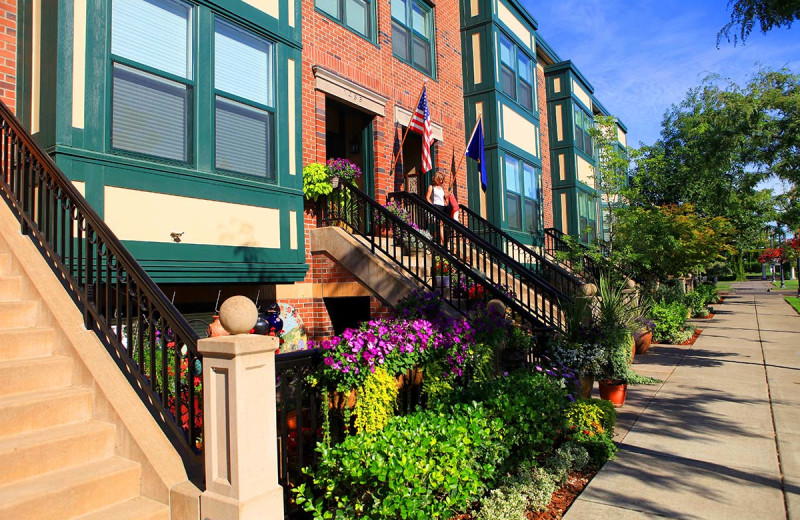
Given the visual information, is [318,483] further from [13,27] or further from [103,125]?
[13,27]

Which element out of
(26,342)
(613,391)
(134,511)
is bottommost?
(613,391)

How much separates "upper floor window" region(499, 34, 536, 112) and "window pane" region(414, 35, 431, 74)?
2.69 meters

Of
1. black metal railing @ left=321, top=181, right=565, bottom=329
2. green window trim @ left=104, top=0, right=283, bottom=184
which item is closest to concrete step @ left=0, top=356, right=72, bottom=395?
green window trim @ left=104, top=0, right=283, bottom=184

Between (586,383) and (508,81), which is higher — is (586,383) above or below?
below

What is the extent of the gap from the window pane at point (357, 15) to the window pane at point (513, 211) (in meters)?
5.98

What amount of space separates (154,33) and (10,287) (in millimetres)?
3194

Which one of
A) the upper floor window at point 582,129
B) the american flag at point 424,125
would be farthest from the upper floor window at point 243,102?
the upper floor window at point 582,129

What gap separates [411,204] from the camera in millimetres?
10391

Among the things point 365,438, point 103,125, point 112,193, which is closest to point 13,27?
point 103,125

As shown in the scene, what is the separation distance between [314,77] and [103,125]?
4.21m

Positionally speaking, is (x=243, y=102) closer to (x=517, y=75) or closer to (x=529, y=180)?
(x=529, y=180)

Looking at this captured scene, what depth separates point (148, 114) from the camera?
5.91 metres

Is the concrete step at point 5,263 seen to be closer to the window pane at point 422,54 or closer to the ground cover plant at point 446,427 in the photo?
the ground cover plant at point 446,427

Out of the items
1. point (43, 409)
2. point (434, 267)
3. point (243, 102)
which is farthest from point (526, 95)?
point (43, 409)
